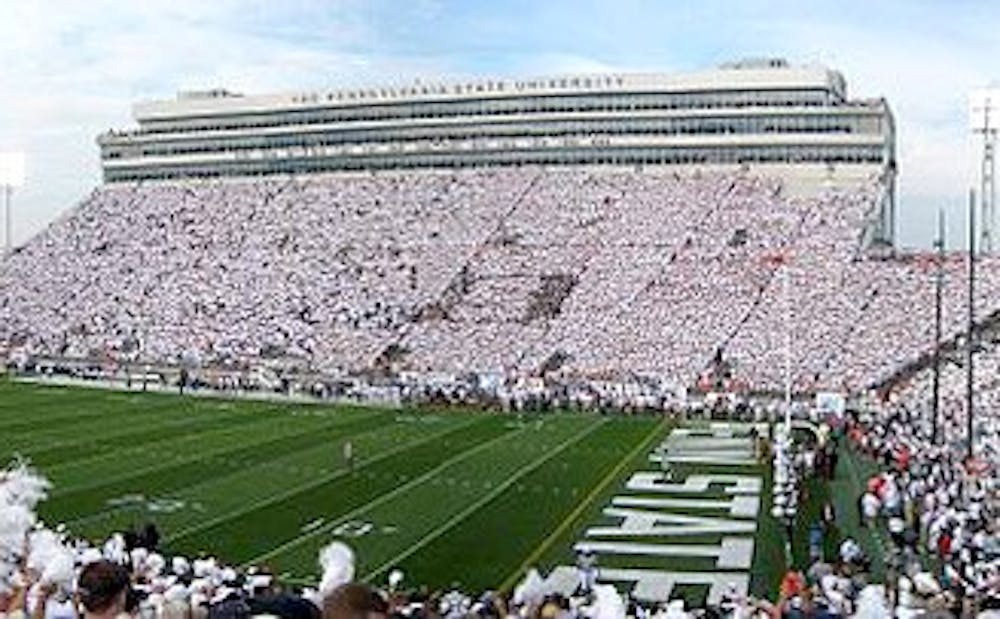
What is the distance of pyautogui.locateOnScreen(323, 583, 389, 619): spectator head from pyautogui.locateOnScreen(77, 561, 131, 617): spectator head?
630mm

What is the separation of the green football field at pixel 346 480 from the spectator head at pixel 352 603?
42.3ft

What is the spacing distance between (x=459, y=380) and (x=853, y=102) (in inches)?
991

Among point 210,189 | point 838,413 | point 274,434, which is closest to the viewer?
point 274,434

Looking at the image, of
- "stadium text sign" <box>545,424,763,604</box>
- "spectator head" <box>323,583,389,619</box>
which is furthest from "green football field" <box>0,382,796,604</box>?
"spectator head" <box>323,583,389,619</box>

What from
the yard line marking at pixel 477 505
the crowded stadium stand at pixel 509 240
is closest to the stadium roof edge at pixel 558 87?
the crowded stadium stand at pixel 509 240

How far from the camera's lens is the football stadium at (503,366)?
1723 centimetres

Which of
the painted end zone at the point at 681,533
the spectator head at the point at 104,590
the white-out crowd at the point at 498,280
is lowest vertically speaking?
the painted end zone at the point at 681,533

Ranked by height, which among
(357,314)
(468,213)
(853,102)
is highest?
(853,102)

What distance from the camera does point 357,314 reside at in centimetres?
5503

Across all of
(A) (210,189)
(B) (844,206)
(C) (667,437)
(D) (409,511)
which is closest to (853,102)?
(B) (844,206)

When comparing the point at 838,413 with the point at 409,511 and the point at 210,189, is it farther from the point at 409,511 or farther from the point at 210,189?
the point at 210,189

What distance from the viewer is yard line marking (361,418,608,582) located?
60.5 ft

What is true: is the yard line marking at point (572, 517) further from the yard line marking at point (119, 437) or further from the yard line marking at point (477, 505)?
the yard line marking at point (119, 437)

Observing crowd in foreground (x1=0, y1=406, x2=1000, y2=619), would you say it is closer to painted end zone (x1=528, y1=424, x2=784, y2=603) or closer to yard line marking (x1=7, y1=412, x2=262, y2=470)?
painted end zone (x1=528, y1=424, x2=784, y2=603)
